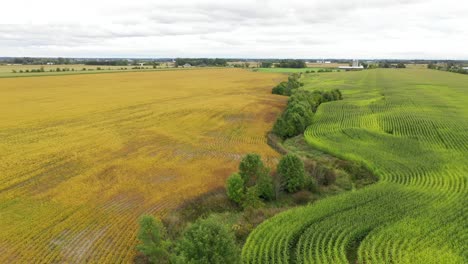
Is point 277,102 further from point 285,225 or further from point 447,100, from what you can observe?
point 285,225

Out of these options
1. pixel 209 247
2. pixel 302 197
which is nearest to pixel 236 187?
pixel 302 197

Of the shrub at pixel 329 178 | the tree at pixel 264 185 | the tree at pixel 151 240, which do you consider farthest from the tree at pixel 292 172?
the tree at pixel 151 240

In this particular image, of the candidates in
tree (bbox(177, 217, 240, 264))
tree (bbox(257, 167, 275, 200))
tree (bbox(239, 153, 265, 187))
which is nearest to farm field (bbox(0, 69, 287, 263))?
tree (bbox(239, 153, 265, 187))

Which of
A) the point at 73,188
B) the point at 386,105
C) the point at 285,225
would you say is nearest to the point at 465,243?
the point at 285,225

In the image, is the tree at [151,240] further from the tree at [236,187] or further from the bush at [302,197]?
the bush at [302,197]

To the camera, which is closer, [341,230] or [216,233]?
[216,233]
